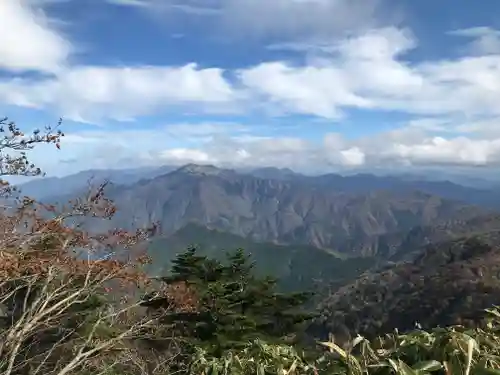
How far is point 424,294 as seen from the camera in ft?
386

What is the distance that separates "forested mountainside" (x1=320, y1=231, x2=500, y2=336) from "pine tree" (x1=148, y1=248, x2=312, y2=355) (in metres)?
53.7

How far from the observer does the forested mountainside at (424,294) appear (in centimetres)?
10025

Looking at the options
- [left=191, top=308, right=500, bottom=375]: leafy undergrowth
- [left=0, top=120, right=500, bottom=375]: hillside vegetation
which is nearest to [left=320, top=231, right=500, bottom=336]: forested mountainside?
[left=0, top=120, right=500, bottom=375]: hillside vegetation

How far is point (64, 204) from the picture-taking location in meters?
11.7

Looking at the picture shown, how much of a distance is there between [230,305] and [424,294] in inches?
4142

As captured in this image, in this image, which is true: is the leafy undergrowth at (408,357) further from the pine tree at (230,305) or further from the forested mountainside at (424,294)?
the forested mountainside at (424,294)

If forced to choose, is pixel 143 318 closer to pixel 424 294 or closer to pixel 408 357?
pixel 408 357

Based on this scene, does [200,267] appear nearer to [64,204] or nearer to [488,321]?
[64,204]

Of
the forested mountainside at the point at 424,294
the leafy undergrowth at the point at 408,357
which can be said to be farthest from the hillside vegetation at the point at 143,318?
the forested mountainside at the point at 424,294

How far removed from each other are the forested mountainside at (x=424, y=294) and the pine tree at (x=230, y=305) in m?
53.7

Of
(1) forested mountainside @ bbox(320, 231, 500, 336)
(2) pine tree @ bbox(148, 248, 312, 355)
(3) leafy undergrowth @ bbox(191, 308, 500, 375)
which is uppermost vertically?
(3) leafy undergrowth @ bbox(191, 308, 500, 375)

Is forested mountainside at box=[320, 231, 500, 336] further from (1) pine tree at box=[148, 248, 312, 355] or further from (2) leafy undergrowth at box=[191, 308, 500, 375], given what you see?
(2) leafy undergrowth at box=[191, 308, 500, 375]

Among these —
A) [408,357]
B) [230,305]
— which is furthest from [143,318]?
[408,357]

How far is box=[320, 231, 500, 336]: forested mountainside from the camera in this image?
3947 inches
